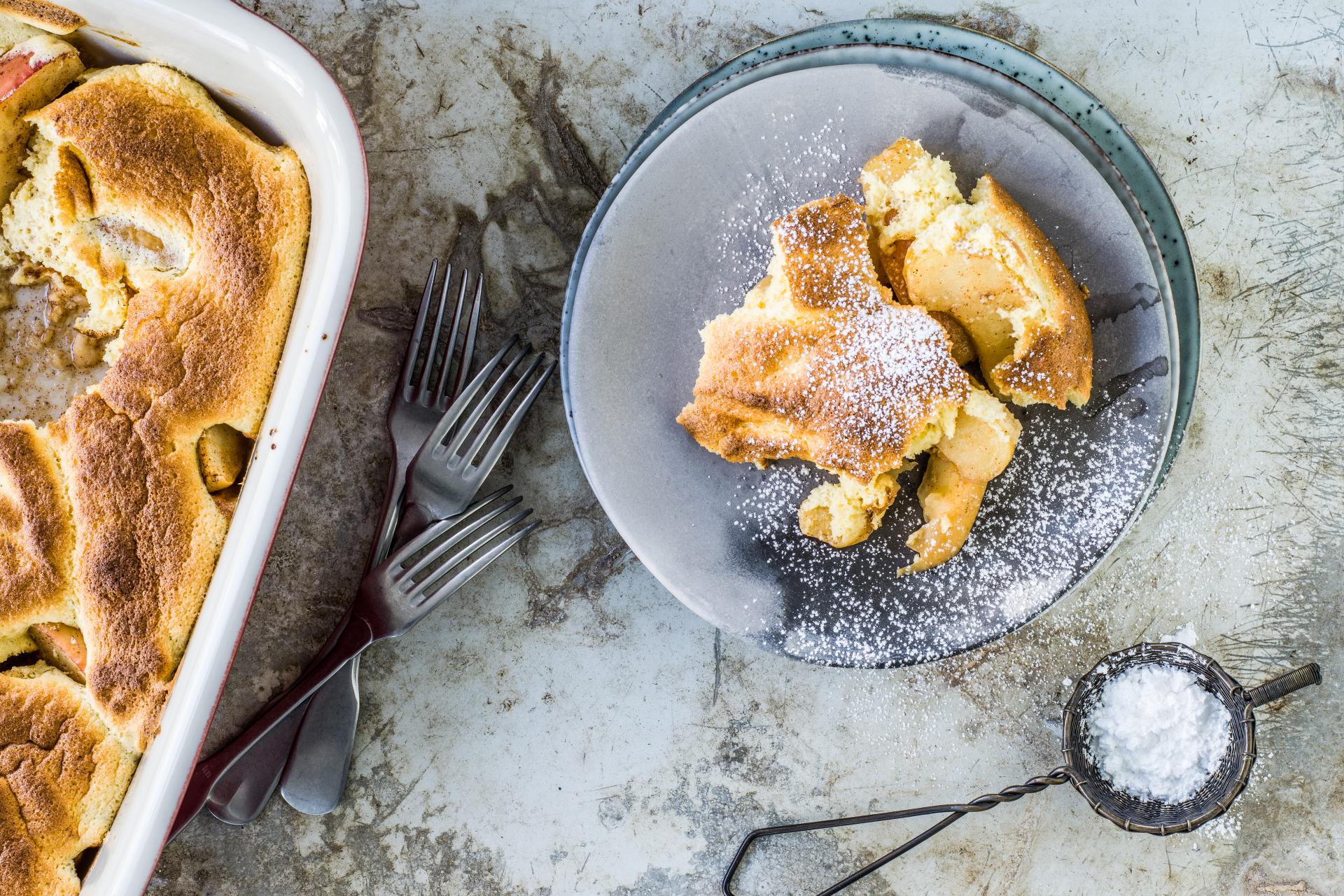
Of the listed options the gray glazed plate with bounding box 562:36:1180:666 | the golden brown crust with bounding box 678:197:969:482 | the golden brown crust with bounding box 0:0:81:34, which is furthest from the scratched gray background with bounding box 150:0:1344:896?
the golden brown crust with bounding box 678:197:969:482

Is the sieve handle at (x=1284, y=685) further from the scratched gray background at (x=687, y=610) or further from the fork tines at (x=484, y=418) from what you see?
the fork tines at (x=484, y=418)

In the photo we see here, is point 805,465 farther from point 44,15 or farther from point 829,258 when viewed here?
point 44,15

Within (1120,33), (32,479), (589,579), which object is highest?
(1120,33)

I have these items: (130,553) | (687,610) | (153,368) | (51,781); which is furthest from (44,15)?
(687,610)

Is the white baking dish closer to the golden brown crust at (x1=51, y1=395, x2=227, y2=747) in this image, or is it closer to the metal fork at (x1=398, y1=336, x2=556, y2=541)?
the golden brown crust at (x1=51, y1=395, x2=227, y2=747)

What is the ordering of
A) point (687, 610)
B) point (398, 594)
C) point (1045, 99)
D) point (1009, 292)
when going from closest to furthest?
point (1009, 292)
point (1045, 99)
point (398, 594)
point (687, 610)

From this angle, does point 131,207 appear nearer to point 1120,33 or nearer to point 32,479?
point 32,479

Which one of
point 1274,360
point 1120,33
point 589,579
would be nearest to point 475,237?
point 589,579
